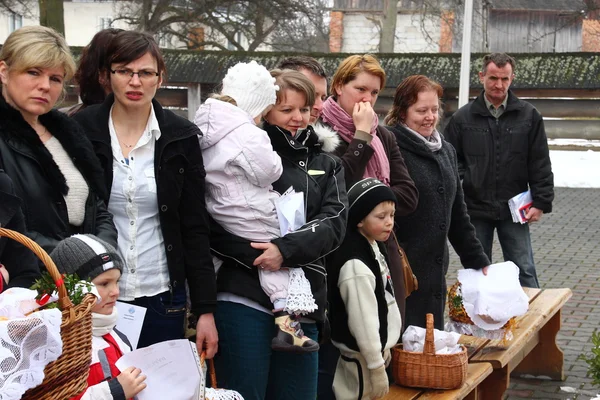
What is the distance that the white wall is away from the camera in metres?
42.7

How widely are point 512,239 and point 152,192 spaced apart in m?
4.10

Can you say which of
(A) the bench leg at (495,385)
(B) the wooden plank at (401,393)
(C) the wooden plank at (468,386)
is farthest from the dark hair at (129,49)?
(A) the bench leg at (495,385)

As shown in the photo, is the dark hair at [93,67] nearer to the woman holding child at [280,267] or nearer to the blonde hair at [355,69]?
the woman holding child at [280,267]

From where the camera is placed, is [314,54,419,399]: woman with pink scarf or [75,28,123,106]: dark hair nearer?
[75,28,123,106]: dark hair

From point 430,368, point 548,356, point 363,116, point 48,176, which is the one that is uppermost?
point 363,116

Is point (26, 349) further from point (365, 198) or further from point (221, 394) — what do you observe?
point (365, 198)

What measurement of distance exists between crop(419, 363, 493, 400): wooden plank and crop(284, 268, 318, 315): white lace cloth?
1.10 m

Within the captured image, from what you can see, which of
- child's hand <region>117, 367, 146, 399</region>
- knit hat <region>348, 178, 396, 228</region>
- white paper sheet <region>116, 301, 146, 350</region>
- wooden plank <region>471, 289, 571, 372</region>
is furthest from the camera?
wooden plank <region>471, 289, 571, 372</region>

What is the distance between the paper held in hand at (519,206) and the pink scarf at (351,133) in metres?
2.22

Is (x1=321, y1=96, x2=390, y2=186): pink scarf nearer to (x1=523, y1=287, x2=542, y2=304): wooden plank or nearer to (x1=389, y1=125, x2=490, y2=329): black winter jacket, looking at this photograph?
(x1=389, y1=125, x2=490, y2=329): black winter jacket

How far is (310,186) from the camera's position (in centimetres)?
429

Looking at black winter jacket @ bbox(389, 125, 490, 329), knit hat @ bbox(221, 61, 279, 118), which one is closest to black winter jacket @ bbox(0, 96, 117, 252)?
knit hat @ bbox(221, 61, 279, 118)

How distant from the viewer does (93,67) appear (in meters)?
4.14

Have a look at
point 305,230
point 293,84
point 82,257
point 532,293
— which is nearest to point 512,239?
point 532,293
